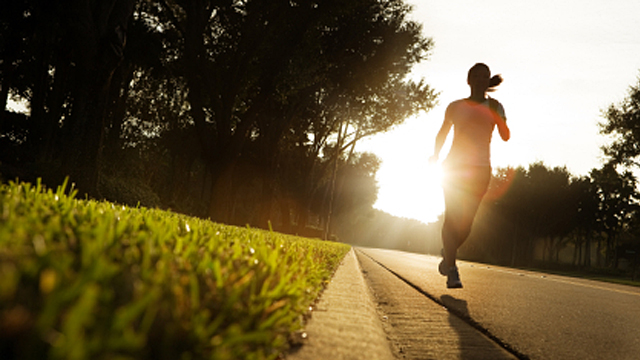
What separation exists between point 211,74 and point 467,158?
11843 mm

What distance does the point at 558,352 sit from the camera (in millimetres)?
2738

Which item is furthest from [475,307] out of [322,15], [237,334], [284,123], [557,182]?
[557,182]

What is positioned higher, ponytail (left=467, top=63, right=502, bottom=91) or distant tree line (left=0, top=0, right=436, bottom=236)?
distant tree line (left=0, top=0, right=436, bottom=236)

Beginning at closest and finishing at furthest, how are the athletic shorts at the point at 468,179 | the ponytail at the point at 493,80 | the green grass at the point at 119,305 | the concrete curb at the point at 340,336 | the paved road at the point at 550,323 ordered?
the green grass at the point at 119,305, the concrete curb at the point at 340,336, the paved road at the point at 550,323, the athletic shorts at the point at 468,179, the ponytail at the point at 493,80

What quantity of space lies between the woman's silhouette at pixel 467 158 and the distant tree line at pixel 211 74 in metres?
7.35

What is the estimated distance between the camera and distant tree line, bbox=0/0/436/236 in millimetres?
10164

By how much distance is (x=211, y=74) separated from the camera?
15492mm

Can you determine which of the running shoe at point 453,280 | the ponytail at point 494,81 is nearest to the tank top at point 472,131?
the ponytail at point 494,81

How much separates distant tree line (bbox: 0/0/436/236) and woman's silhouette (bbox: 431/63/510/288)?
7353mm

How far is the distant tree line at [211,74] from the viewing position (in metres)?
10.2

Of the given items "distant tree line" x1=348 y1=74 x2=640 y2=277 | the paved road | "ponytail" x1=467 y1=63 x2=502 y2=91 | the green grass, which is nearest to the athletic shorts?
"ponytail" x1=467 y1=63 x2=502 y2=91

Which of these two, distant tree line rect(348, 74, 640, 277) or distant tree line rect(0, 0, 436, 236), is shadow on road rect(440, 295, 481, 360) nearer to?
distant tree line rect(0, 0, 436, 236)

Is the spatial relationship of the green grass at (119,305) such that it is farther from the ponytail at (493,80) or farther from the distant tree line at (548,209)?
the distant tree line at (548,209)

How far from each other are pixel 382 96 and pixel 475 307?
20634mm
